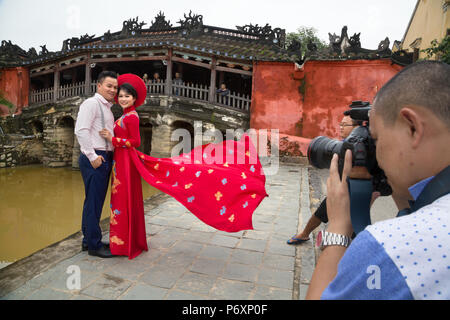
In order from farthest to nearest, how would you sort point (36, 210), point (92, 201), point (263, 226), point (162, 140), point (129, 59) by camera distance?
point (129, 59)
point (162, 140)
point (36, 210)
point (263, 226)
point (92, 201)

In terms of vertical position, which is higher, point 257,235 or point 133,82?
point 133,82

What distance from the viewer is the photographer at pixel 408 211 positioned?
1.94ft

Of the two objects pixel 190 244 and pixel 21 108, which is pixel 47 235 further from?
pixel 21 108

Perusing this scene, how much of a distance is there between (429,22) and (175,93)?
11287 millimetres

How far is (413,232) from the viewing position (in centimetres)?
61

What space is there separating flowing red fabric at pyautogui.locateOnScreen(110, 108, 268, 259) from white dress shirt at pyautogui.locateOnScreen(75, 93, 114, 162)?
131mm

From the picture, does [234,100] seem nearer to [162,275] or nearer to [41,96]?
[162,275]

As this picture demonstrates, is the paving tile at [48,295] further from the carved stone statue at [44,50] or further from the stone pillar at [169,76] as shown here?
the carved stone statue at [44,50]

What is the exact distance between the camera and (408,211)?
858 millimetres

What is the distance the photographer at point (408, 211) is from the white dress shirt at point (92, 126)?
241 cm

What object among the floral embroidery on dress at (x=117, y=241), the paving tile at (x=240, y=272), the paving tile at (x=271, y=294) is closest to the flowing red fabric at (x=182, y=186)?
the floral embroidery on dress at (x=117, y=241)

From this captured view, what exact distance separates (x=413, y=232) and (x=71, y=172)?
12.9 metres

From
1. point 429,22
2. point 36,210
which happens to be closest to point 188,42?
point 36,210

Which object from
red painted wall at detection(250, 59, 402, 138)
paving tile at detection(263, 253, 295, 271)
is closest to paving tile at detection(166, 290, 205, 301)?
paving tile at detection(263, 253, 295, 271)
